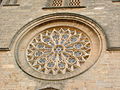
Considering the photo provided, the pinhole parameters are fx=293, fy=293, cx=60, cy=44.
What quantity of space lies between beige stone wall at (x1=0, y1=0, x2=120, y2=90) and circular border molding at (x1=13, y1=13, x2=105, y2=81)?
0.75ft

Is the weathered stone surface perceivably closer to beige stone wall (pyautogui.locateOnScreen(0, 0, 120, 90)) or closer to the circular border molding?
beige stone wall (pyautogui.locateOnScreen(0, 0, 120, 90))

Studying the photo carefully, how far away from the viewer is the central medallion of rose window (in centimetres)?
1163

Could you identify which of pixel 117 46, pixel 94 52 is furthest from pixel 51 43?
pixel 117 46

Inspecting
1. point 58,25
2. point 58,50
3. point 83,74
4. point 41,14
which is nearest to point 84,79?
point 83,74

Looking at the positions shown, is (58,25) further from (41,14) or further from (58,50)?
(58,50)

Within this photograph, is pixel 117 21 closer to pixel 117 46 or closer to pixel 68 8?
pixel 117 46

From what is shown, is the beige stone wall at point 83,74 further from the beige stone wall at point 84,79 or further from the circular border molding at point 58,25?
the circular border molding at point 58,25

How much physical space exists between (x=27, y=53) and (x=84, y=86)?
10.6 ft

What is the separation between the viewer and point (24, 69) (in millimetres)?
11539

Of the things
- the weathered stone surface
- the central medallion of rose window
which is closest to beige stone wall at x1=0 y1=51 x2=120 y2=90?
the central medallion of rose window

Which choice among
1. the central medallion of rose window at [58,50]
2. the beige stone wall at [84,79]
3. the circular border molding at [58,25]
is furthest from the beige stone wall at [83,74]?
the central medallion of rose window at [58,50]

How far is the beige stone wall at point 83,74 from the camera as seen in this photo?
1055cm

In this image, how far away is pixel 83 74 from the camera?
10875mm

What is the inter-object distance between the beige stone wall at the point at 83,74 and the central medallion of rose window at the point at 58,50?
78 centimetres
